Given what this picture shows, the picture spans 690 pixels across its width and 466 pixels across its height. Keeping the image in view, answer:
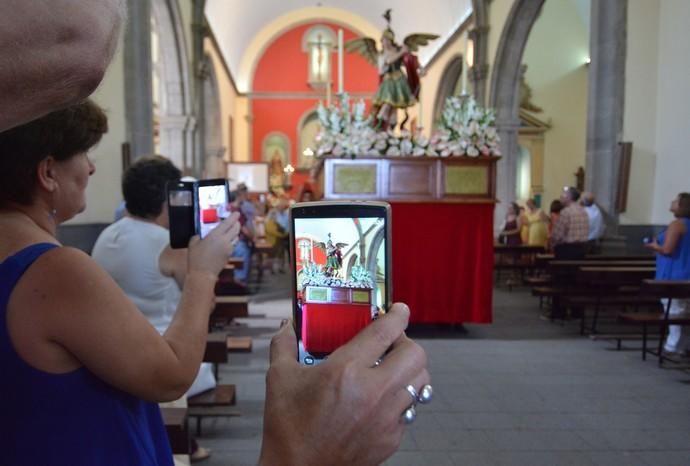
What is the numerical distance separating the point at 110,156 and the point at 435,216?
182 inches

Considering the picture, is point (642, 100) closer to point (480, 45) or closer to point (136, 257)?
point (480, 45)

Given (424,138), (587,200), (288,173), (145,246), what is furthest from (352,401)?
(288,173)

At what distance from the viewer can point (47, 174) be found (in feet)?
4.35

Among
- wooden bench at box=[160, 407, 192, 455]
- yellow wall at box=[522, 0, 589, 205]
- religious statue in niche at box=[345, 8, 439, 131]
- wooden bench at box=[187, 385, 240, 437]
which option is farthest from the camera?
yellow wall at box=[522, 0, 589, 205]

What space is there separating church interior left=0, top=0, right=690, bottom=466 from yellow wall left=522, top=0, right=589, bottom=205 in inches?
192

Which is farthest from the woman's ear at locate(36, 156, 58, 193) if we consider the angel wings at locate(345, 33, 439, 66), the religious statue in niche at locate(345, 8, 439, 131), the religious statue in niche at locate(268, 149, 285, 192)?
the religious statue in niche at locate(268, 149, 285, 192)

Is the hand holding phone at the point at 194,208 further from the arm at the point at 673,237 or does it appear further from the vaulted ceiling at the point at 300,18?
the vaulted ceiling at the point at 300,18

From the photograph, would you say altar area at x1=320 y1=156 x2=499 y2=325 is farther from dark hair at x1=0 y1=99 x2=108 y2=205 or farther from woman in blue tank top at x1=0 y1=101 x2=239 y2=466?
woman in blue tank top at x1=0 y1=101 x2=239 y2=466

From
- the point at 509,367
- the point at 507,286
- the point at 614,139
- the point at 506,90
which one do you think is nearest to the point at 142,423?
the point at 509,367

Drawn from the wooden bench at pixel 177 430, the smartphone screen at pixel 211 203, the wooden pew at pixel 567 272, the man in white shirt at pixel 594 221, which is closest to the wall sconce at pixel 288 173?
the man in white shirt at pixel 594 221

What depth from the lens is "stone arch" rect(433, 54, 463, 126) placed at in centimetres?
1860

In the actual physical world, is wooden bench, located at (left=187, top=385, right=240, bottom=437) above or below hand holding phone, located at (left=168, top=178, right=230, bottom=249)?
below

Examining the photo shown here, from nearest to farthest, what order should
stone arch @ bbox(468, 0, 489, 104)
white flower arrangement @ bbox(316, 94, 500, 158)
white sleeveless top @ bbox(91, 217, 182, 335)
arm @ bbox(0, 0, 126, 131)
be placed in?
arm @ bbox(0, 0, 126, 131) < white sleeveless top @ bbox(91, 217, 182, 335) < white flower arrangement @ bbox(316, 94, 500, 158) < stone arch @ bbox(468, 0, 489, 104)

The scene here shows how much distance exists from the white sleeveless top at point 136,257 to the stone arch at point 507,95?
11.8 meters
